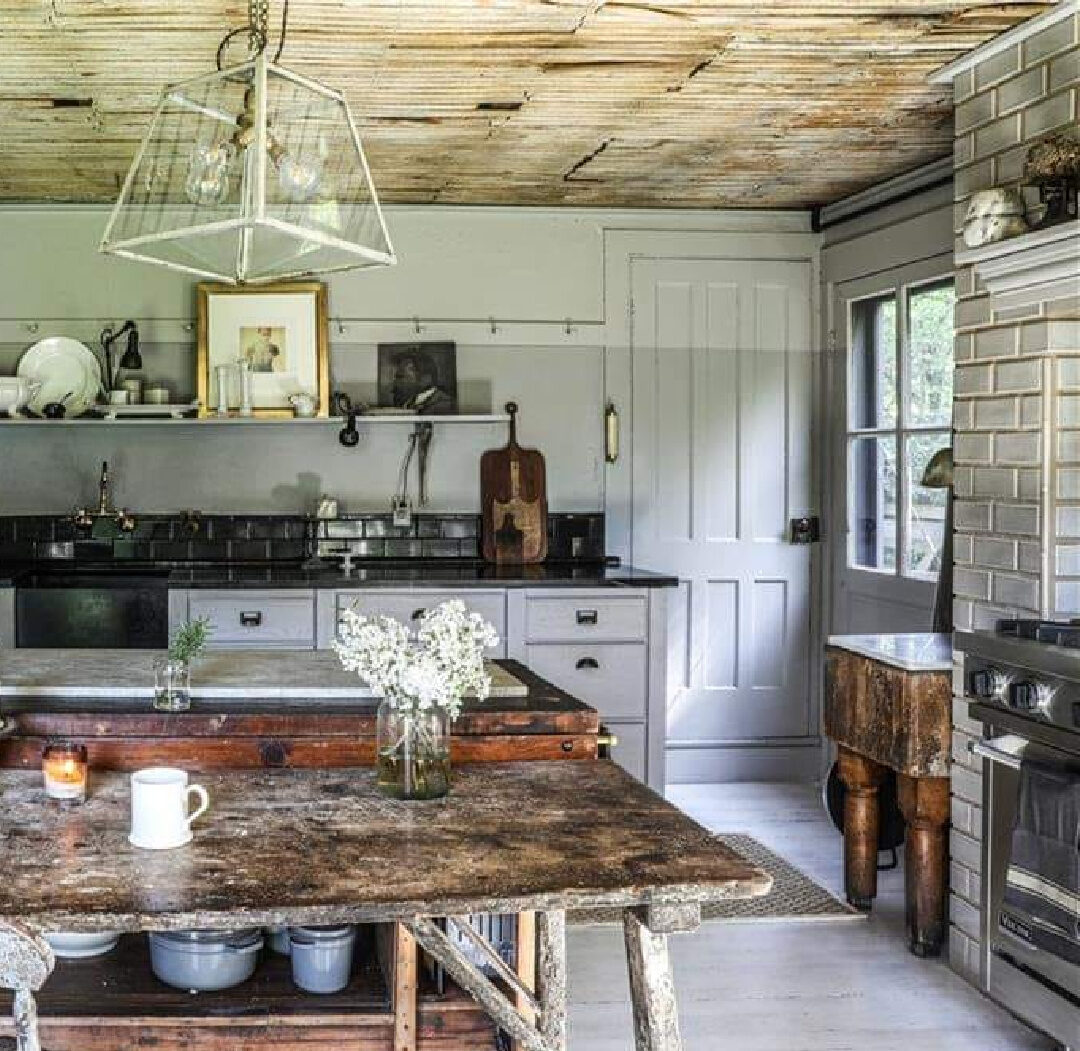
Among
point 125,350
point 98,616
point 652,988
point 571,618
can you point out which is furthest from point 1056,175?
point 125,350

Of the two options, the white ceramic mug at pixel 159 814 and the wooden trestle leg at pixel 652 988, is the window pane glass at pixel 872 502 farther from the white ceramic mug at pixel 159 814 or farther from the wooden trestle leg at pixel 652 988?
the white ceramic mug at pixel 159 814

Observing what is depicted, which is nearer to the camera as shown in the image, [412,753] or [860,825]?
[412,753]

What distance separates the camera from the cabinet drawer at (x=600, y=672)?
5543mm

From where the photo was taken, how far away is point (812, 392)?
6.45 m

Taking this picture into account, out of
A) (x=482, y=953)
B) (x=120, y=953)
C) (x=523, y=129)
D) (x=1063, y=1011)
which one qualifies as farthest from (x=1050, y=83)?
(x=120, y=953)

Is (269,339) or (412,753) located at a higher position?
(269,339)

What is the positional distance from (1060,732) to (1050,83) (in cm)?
158

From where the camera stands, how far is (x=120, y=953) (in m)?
2.81

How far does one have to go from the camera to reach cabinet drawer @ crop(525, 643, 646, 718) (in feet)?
18.2

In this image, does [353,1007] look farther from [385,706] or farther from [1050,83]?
[1050,83]

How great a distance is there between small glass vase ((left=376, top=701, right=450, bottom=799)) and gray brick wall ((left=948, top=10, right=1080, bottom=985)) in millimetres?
1698

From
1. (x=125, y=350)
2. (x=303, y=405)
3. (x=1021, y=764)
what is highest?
(x=125, y=350)

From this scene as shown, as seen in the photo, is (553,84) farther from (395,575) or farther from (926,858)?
(926,858)

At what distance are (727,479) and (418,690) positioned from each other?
13.3 feet
